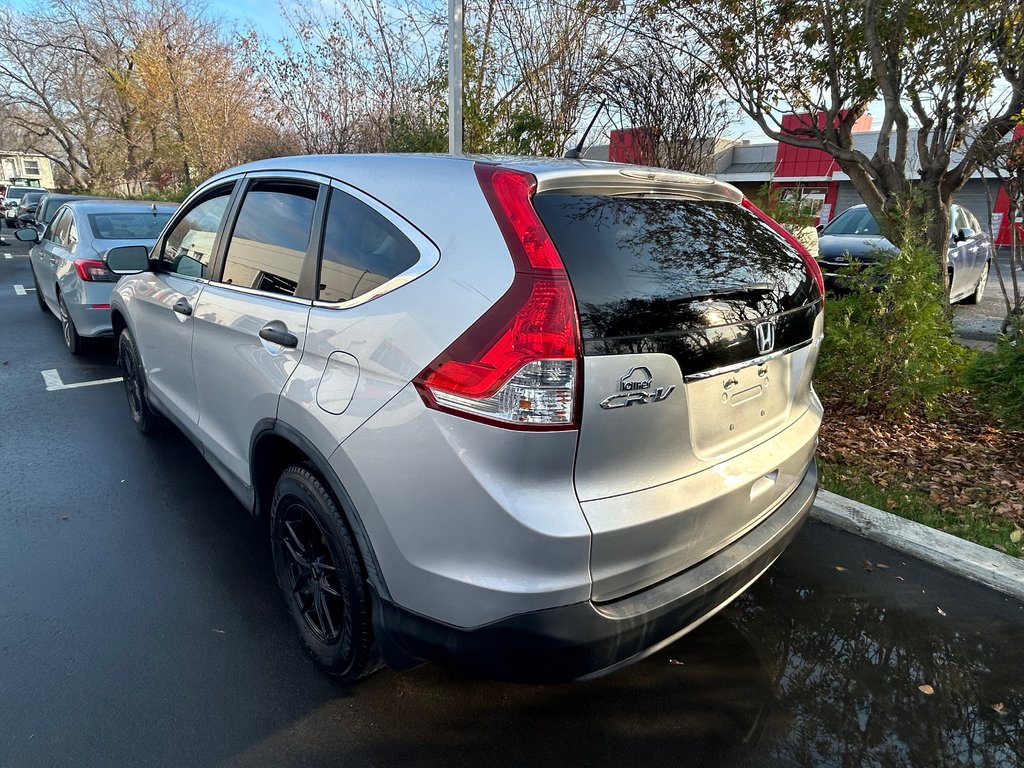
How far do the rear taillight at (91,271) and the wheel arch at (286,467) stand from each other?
15.3 ft

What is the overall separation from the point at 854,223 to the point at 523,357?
1071 centimetres

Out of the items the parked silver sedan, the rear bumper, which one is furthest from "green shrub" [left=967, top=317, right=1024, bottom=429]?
the parked silver sedan

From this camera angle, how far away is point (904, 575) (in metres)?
3.17

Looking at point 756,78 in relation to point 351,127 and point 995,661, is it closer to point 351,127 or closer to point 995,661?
point 995,661

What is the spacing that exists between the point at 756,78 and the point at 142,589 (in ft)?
23.0

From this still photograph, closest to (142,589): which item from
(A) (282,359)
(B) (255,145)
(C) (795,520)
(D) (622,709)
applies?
(A) (282,359)

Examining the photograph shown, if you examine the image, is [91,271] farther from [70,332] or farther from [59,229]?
[59,229]

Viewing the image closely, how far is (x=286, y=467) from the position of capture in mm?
2549

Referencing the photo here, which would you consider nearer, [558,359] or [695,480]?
[558,359]

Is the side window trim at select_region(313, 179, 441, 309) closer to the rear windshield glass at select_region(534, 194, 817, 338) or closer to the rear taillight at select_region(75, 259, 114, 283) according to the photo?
the rear windshield glass at select_region(534, 194, 817, 338)

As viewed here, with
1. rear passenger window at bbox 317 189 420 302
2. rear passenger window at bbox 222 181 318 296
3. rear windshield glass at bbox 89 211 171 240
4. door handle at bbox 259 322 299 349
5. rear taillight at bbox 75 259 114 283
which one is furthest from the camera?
rear windshield glass at bbox 89 211 171 240

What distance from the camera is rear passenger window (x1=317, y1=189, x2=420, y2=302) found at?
2043mm

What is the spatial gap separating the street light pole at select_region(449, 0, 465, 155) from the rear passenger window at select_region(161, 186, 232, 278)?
4541 mm

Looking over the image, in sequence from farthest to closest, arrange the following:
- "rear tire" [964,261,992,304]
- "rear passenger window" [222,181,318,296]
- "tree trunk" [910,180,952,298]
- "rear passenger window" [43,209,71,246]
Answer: "rear tire" [964,261,992,304] < "rear passenger window" [43,209,71,246] < "tree trunk" [910,180,952,298] < "rear passenger window" [222,181,318,296]
